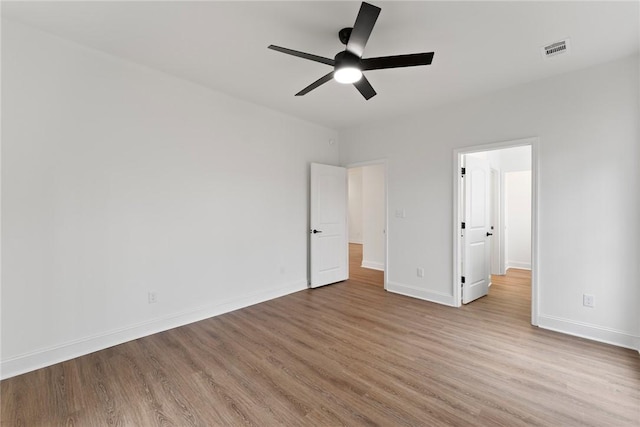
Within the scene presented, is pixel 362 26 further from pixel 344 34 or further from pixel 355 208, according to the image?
pixel 355 208

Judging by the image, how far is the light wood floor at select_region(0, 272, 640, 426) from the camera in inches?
70.3

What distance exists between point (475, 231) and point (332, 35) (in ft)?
10.6

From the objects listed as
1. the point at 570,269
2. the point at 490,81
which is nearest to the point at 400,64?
the point at 490,81

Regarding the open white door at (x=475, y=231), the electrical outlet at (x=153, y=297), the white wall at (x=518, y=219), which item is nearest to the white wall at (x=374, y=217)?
the open white door at (x=475, y=231)

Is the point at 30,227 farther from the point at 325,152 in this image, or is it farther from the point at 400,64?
the point at 325,152

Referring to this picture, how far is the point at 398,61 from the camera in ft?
6.57

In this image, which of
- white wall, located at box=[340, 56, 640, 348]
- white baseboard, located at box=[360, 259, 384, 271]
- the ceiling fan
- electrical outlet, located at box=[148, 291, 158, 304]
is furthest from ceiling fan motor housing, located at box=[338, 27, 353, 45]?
white baseboard, located at box=[360, 259, 384, 271]

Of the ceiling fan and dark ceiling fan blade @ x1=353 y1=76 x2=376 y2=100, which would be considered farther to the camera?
dark ceiling fan blade @ x1=353 y1=76 x2=376 y2=100

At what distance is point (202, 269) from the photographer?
338 centimetres

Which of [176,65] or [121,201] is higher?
[176,65]

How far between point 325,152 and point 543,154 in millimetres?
3059

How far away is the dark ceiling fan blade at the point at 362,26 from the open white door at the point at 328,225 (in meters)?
2.62

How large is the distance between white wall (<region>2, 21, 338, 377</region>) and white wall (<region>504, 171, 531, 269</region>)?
5269 mm

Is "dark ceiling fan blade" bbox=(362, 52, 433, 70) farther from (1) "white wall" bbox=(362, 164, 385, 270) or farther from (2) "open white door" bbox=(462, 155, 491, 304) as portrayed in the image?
(1) "white wall" bbox=(362, 164, 385, 270)
